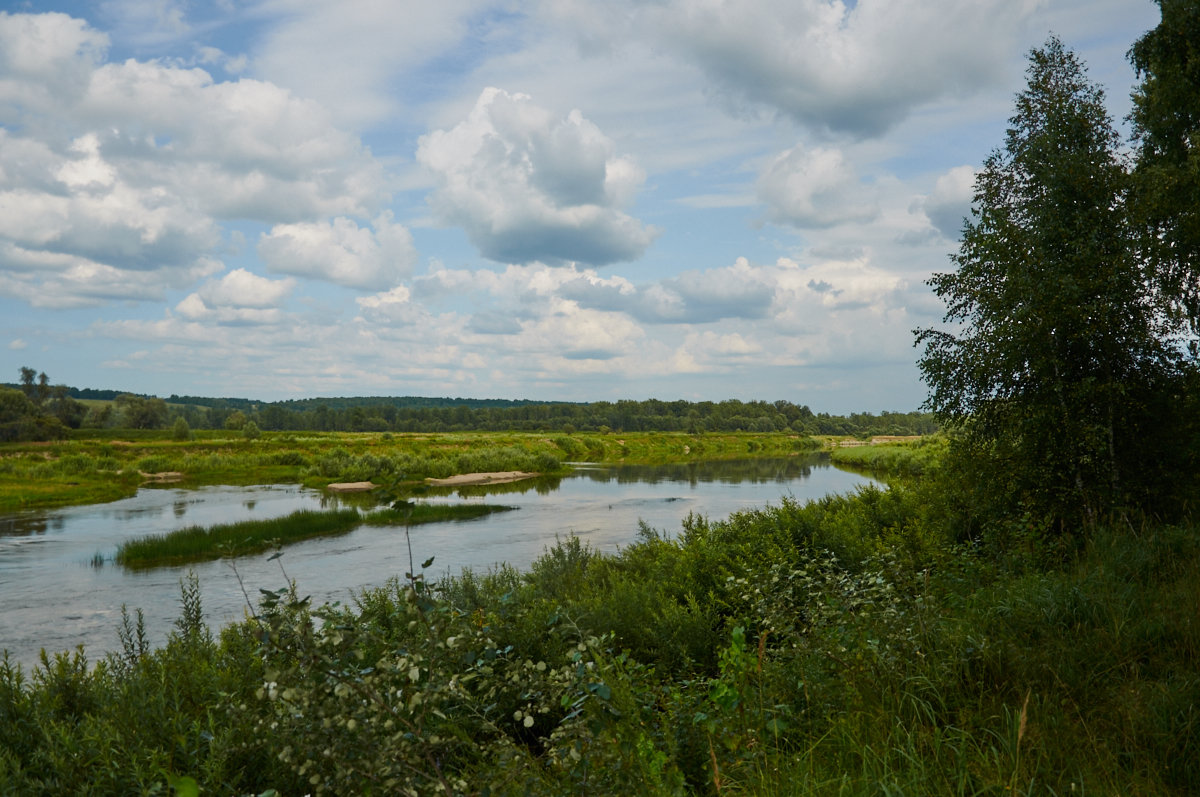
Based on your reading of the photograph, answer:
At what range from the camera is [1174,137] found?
43.9ft

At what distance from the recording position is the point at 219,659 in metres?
5.85

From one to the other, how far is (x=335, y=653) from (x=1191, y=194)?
46.1ft

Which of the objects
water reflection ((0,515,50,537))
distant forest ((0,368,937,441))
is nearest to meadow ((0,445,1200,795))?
water reflection ((0,515,50,537))

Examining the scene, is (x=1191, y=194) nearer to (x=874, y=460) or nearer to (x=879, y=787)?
(x=879, y=787)

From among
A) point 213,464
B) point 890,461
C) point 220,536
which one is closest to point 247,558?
point 220,536

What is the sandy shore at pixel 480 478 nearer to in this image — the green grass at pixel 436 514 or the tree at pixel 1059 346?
the green grass at pixel 436 514

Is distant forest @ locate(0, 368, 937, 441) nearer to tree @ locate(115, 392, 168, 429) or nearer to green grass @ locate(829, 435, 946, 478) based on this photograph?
tree @ locate(115, 392, 168, 429)

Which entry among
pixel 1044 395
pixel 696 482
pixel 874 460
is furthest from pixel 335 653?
pixel 874 460

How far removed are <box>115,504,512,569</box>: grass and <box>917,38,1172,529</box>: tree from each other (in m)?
11.7

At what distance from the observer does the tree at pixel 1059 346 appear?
8.77m

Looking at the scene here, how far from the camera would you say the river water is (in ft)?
42.2

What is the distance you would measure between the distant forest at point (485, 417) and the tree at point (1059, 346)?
289 feet

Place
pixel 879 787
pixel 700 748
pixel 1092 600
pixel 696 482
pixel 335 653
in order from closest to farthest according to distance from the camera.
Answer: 1. pixel 879 787
2. pixel 335 653
3. pixel 700 748
4. pixel 1092 600
5. pixel 696 482

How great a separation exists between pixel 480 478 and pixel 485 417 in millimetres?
90126
